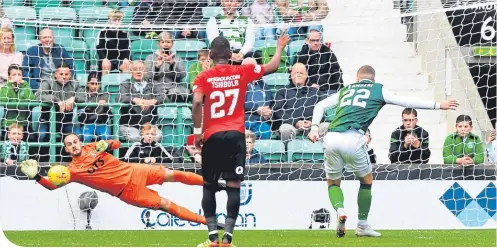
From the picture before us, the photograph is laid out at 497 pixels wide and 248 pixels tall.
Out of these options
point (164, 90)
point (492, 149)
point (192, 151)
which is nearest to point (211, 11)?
point (164, 90)

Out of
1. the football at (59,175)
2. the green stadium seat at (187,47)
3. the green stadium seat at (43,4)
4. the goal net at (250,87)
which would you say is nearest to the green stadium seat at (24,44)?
the goal net at (250,87)

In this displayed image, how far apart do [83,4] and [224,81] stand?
21.4ft

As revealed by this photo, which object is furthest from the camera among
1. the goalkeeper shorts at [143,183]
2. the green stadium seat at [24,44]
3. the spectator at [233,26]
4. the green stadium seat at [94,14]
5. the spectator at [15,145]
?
the green stadium seat at [94,14]

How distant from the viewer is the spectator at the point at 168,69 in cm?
1541

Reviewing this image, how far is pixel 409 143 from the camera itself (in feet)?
50.0

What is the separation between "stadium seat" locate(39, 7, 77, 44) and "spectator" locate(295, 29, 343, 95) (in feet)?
9.93

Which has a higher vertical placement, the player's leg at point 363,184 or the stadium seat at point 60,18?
the stadium seat at point 60,18

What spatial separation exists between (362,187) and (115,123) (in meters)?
3.75

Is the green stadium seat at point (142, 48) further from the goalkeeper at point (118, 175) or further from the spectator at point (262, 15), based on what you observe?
the goalkeeper at point (118, 175)

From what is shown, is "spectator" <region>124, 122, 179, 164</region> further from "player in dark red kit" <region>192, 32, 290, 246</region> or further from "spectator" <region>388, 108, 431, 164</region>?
"player in dark red kit" <region>192, 32, 290, 246</region>

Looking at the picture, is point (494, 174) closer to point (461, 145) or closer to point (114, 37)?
point (461, 145)

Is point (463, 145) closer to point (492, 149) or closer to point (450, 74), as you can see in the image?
point (492, 149)

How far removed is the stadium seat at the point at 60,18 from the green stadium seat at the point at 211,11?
1.71 metres

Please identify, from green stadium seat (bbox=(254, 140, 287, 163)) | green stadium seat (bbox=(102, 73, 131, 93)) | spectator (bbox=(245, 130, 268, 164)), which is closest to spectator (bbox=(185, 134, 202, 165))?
spectator (bbox=(245, 130, 268, 164))
